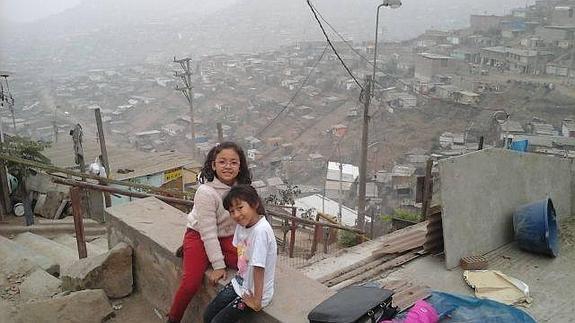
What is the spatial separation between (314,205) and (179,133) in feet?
87.3

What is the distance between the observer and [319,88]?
5884 cm

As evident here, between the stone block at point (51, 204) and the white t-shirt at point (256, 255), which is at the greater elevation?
the white t-shirt at point (256, 255)

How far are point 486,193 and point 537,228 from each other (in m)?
0.64

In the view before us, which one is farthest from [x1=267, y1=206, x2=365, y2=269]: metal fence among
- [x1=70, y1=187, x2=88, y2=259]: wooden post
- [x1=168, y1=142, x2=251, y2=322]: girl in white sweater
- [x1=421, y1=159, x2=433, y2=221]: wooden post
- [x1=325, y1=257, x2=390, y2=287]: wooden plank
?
[x1=168, y1=142, x2=251, y2=322]: girl in white sweater

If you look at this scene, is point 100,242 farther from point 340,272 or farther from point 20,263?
point 340,272

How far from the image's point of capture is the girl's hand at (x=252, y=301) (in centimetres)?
248

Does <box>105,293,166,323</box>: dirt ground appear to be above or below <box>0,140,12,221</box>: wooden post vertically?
above

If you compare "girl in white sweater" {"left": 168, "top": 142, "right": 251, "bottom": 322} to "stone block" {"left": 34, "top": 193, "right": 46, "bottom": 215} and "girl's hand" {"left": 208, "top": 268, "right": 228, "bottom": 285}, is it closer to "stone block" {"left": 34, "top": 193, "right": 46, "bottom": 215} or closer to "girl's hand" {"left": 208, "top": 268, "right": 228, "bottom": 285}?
"girl's hand" {"left": 208, "top": 268, "right": 228, "bottom": 285}

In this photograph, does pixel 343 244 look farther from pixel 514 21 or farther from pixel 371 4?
pixel 371 4

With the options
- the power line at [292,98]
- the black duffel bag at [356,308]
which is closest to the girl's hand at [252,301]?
the black duffel bag at [356,308]

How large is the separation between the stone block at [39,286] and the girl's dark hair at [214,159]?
7.14ft

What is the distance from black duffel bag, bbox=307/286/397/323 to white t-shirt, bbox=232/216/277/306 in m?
0.34

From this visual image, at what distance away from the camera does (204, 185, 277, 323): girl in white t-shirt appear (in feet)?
7.95

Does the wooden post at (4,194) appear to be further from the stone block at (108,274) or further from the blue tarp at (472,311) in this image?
the blue tarp at (472,311)
